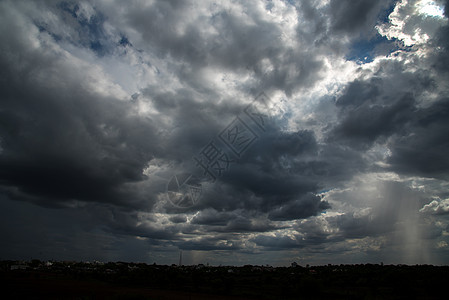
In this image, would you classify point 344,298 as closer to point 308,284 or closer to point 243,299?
point 308,284

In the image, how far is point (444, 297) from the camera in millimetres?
67125

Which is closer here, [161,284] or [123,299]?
[123,299]

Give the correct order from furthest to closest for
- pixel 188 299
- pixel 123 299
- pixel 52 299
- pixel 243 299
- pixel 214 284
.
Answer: pixel 214 284 < pixel 243 299 < pixel 188 299 < pixel 52 299 < pixel 123 299

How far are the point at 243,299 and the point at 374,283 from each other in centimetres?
6223

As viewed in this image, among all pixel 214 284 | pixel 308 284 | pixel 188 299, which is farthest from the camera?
pixel 214 284

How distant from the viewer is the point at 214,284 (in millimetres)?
103250

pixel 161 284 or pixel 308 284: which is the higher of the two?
pixel 308 284

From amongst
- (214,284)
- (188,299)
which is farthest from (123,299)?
(214,284)

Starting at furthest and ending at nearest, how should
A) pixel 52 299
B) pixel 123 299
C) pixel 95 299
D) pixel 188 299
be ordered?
pixel 188 299, pixel 52 299, pixel 95 299, pixel 123 299

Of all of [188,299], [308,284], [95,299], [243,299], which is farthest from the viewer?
[308,284]

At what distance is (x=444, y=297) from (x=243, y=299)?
49.3 m

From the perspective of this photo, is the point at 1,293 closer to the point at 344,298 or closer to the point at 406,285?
the point at 344,298

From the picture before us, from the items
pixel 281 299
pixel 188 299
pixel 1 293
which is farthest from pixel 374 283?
pixel 1 293

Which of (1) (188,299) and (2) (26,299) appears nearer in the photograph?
(2) (26,299)
